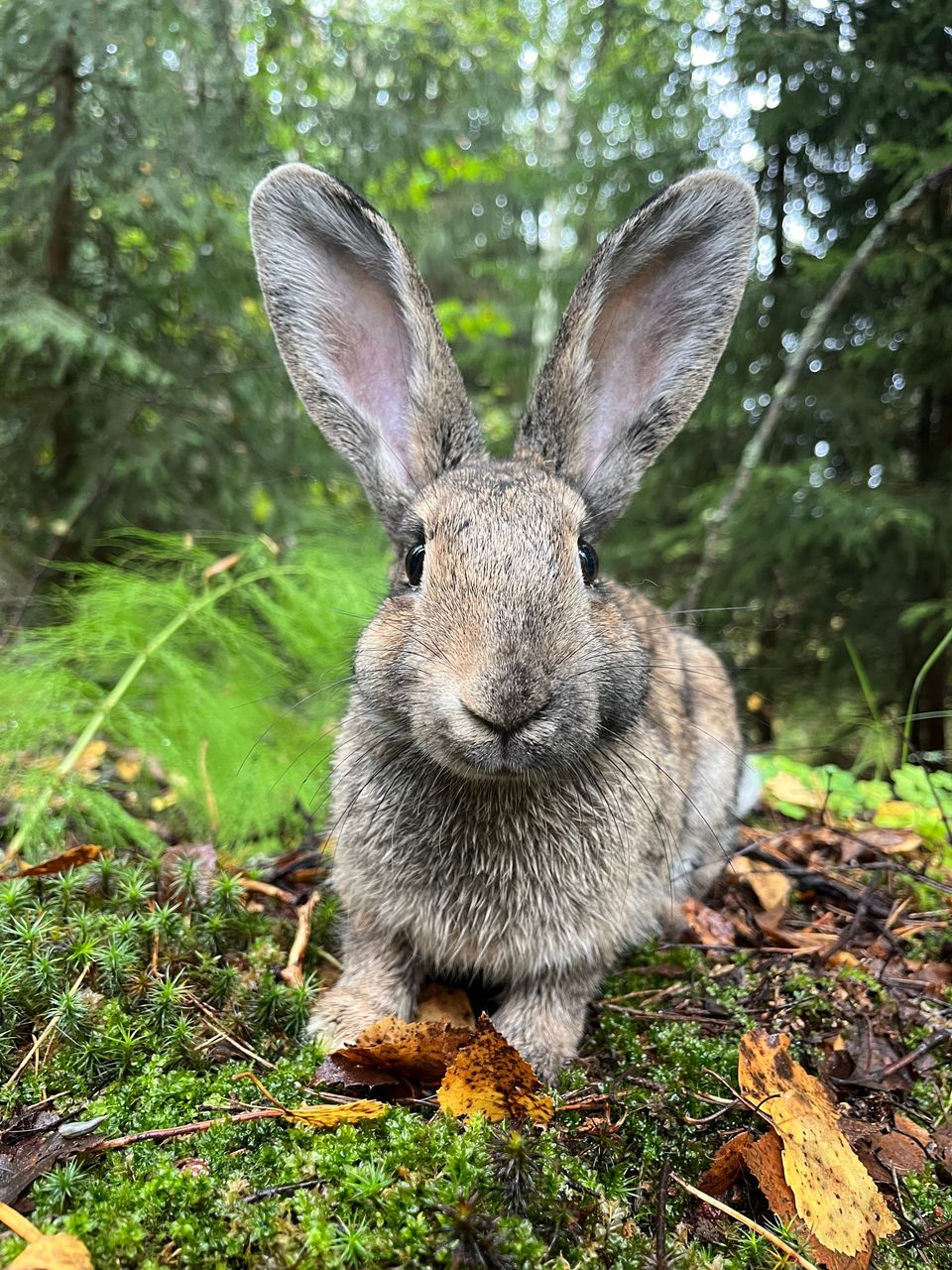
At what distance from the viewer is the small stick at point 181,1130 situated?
6.09 feet

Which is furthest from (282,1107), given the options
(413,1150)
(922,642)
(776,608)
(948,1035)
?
(776,608)

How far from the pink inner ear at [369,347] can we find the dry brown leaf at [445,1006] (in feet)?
6.14

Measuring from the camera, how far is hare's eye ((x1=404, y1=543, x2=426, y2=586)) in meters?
2.62

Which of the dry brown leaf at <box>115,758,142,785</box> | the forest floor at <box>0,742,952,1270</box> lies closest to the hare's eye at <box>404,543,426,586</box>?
the forest floor at <box>0,742,952,1270</box>

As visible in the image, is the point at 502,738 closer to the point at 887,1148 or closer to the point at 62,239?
the point at 887,1148

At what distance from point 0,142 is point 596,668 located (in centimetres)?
655

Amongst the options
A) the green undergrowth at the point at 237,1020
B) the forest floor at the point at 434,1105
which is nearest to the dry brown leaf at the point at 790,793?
the green undergrowth at the point at 237,1020

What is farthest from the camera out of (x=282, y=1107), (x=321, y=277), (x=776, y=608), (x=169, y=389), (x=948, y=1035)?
(x=776, y=608)

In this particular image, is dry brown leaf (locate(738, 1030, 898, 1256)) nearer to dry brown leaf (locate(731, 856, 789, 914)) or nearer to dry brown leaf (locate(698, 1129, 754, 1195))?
dry brown leaf (locate(698, 1129, 754, 1195))

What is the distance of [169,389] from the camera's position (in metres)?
6.26

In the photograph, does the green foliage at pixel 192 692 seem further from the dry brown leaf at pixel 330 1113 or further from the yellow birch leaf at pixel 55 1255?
the yellow birch leaf at pixel 55 1255

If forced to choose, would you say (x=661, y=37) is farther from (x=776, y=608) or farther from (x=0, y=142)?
(x=0, y=142)

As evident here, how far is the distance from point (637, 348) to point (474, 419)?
64cm

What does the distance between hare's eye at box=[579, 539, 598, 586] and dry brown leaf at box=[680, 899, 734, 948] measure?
1519 mm
